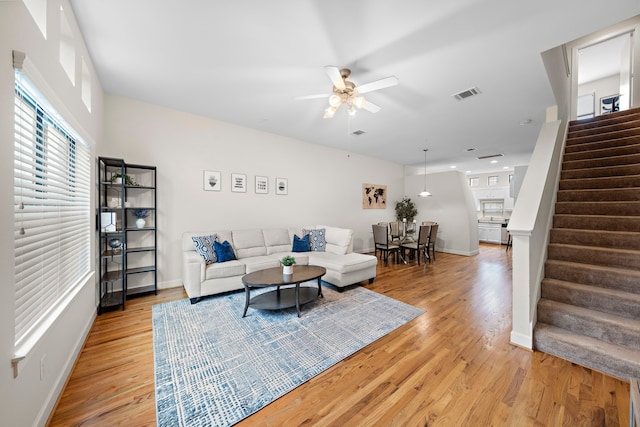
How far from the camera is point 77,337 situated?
213cm

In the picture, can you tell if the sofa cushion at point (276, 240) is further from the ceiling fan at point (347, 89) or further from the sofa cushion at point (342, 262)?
the ceiling fan at point (347, 89)

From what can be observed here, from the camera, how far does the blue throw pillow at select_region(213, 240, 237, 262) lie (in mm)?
3721

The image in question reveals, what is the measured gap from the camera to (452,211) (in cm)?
712

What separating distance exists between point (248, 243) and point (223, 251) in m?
0.62

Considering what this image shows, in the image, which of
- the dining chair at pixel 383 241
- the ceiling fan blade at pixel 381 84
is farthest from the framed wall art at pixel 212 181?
the dining chair at pixel 383 241

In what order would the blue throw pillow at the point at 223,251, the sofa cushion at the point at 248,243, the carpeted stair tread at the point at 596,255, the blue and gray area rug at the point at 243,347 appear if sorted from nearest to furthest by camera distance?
1. the blue and gray area rug at the point at 243,347
2. the carpeted stair tread at the point at 596,255
3. the blue throw pillow at the point at 223,251
4. the sofa cushion at the point at 248,243

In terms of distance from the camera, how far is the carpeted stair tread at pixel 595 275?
7.32 feet

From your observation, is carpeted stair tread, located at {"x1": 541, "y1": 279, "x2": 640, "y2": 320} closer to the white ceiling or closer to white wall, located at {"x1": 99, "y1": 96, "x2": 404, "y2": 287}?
the white ceiling

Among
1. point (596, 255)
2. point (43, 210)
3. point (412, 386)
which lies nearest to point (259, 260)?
point (43, 210)

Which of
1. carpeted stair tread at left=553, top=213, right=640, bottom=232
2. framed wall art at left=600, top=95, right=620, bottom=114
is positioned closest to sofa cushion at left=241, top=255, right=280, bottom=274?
carpeted stair tread at left=553, top=213, right=640, bottom=232

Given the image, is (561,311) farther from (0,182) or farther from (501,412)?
(0,182)

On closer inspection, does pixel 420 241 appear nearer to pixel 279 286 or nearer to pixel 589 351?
pixel 589 351

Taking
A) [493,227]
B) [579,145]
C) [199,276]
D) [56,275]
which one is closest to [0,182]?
[56,275]

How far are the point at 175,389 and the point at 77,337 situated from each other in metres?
1.19
